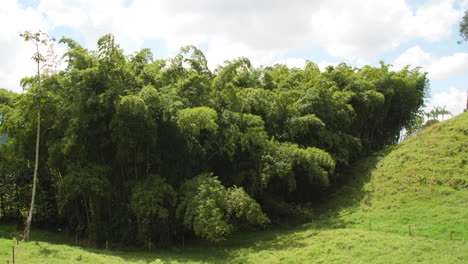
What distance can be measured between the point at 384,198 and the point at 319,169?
3118 mm

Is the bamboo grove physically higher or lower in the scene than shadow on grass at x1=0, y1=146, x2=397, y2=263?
higher

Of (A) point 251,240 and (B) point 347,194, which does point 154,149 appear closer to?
(A) point 251,240

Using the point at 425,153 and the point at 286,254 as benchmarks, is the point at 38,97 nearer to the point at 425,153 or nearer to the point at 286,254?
the point at 286,254

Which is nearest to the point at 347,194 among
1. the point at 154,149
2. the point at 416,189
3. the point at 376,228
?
the point at 416,189

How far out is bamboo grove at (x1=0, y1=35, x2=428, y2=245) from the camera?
10.9 m

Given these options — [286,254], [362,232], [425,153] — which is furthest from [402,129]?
[286,254]

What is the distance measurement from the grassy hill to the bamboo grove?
0.96m

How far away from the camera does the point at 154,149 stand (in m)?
11.7

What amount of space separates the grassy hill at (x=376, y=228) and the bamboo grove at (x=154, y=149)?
0.96 m

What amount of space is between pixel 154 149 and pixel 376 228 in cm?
746

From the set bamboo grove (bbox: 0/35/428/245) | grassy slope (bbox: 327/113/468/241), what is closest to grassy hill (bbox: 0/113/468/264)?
grassy slope (bbox: 327/113/468/241)

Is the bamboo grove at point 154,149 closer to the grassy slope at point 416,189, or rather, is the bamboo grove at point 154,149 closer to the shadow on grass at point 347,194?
the shadow on grass at point 347,194

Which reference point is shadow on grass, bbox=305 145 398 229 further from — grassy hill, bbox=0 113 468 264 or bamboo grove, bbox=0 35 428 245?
bamboo grove, bbox=0 35 428 245

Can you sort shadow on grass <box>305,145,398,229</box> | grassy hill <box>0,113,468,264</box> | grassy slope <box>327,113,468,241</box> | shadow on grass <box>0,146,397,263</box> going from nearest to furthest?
grassy hill <box>0,113,468,264</box> → shadow on grass <box>0,146,397,263</box> → grassy slope <box>327,113,468,241</box> → shadow on grass <box>305,145,398,229</box>
